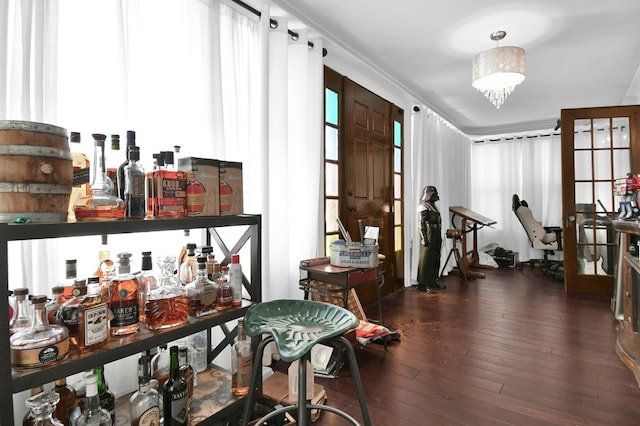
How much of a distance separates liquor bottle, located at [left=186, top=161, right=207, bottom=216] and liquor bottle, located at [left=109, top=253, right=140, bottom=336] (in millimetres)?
265

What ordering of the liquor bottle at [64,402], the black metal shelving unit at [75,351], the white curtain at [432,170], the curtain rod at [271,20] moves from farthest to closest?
the white curtain at [432,170] → the curtain rod at [271,20] → the liquor bottle at [64,402] → the black metal shelving unit at [75,351]

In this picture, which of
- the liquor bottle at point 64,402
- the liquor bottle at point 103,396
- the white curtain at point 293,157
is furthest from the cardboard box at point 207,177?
the white curtain at point 293,157

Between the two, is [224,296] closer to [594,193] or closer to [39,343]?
[39,343]

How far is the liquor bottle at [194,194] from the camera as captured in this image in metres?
1.26

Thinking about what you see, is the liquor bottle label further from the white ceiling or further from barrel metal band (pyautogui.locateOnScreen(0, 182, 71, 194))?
the white ceiling

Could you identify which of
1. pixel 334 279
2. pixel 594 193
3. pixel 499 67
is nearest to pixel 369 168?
pixel 499 67

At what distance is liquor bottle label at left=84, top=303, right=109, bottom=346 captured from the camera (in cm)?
98

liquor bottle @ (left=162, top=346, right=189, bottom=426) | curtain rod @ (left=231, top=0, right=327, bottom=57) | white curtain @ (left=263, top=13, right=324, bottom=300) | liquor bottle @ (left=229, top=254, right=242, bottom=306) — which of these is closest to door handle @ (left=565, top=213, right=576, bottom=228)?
white curtain @ (left=263, top=13, right=324, bottom=300)

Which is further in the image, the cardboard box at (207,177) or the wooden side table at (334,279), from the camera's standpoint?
the wooden side table at (334,279)

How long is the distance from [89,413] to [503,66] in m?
3.35

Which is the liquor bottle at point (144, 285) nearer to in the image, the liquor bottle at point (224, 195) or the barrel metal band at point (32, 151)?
the liquor bottle at point (224, 195)

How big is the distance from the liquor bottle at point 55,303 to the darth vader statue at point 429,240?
3501 mm

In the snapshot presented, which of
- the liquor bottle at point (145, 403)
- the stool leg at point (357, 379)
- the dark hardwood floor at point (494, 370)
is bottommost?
the dark hardwood floor at point (494, 370)

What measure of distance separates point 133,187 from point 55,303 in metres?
0.42
